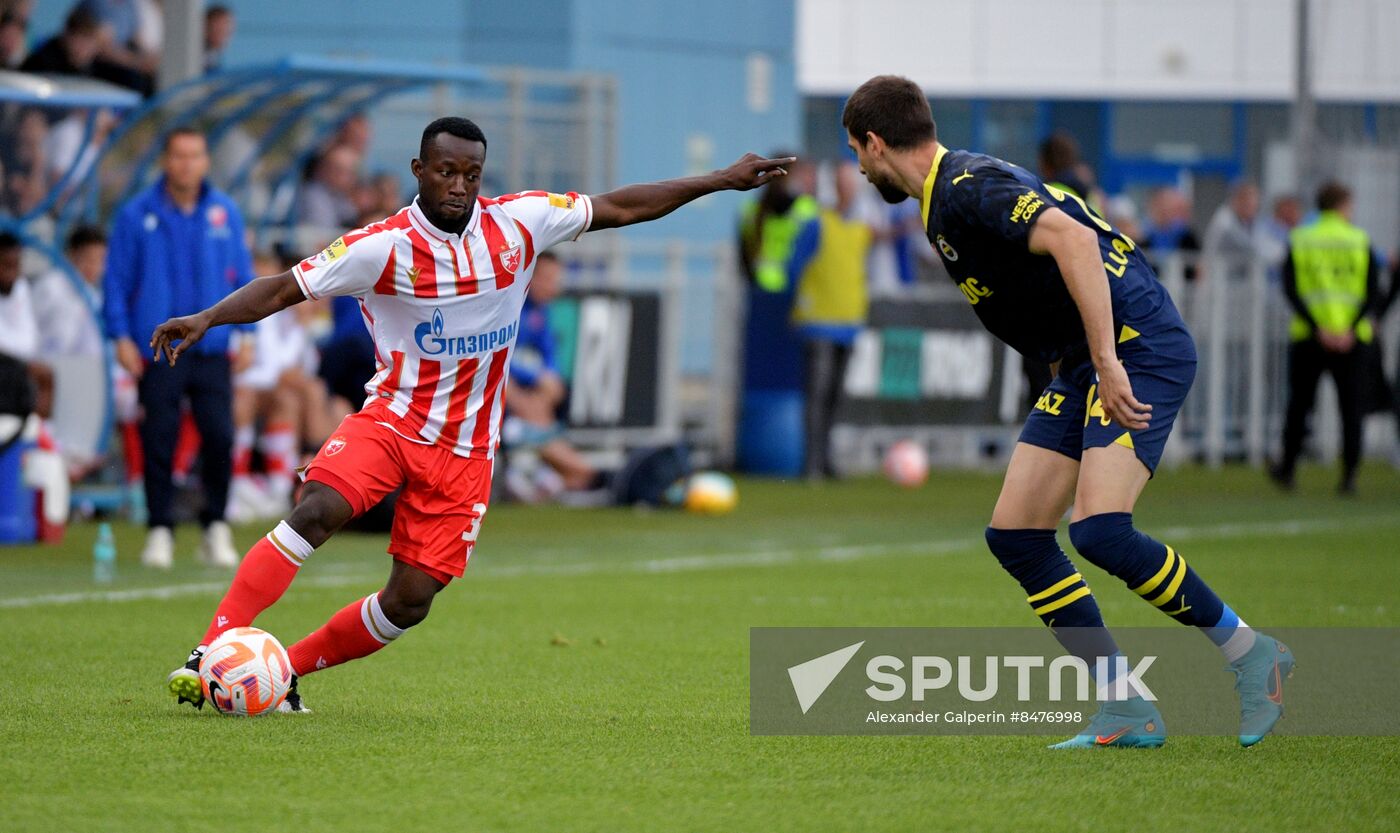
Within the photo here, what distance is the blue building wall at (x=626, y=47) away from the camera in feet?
81.8

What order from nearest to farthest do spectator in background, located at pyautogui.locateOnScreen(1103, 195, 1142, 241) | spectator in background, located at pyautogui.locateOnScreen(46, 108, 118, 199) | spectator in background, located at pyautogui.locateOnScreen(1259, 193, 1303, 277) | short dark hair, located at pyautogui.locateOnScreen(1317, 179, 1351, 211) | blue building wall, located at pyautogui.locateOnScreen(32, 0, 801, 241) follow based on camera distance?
spectator in background, located at pyautogui.locateOnScreen(46, 108, 118, 199) < short dark hair, located at pyautogui.locateOnScreen(1317, 179, 1351, 211) < spectator in background, located at pyautogui.locateOnScreen(1103, 195, 1142, 241) < spectator in background, located at pyautogui.locateOnScreen(1259, 193, 1303, 277) < blue building wall, located at pyautogui.locateOnScreen(32, 0, 801, 241)

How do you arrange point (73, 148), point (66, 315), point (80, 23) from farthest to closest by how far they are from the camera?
1. point (80, 23)
2. point (73, 148)
3. point (66, 315)

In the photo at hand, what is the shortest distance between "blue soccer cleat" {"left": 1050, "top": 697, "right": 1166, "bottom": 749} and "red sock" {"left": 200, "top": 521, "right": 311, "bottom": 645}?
2464 mm

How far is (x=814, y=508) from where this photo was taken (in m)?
16.2

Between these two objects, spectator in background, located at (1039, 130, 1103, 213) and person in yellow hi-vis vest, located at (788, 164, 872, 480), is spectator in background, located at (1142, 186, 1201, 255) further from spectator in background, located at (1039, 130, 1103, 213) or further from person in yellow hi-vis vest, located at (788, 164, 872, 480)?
spectator in background, located at (1039, 130, 1103, 213)

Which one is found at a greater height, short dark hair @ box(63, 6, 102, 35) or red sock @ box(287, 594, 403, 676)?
short dark hair @ box(63, 6, 102, 35)

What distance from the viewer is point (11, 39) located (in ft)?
52.3

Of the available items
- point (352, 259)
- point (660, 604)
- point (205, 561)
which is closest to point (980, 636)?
point (660, 604)

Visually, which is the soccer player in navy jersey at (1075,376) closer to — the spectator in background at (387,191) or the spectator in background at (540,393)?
the spectator in background at (540,393)

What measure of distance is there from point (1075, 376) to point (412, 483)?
85.7 inches

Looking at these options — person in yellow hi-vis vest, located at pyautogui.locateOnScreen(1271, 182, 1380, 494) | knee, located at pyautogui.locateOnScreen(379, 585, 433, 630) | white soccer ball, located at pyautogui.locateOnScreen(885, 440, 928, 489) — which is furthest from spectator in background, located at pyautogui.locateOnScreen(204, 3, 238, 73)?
knee, located at pyautogui.locateOnScreen(379, 585, 433, 630)

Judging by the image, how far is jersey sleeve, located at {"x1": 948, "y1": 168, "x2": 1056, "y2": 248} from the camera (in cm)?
598

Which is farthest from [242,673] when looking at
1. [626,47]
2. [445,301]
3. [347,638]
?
[626,47]

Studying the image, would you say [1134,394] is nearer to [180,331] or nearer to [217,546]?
[180,331]
